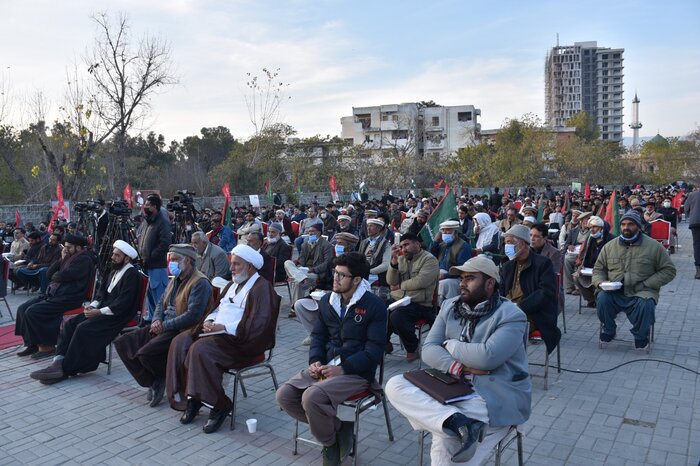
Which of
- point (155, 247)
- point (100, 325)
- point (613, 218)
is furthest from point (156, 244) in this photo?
point (613, 218)

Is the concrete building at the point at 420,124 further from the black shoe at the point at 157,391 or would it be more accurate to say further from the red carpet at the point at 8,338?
the black shoe at the point at 157,391

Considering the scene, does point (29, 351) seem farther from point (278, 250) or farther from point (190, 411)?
point (278, 250)

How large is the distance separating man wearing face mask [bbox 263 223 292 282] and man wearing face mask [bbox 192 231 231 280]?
1253mm

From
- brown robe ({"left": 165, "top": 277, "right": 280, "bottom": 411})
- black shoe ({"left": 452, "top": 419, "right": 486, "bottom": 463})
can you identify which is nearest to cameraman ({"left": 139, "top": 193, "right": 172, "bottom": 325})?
brown robe ({"left": 165, "top": 277, "right": 280, "bottom": 411})

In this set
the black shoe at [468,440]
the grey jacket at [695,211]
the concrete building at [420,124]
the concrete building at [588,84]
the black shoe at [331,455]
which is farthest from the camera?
the concrete building at [588,84]

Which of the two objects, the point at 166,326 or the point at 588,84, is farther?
the point at 588,84

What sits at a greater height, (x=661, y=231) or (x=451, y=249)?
(x=451, y=249)

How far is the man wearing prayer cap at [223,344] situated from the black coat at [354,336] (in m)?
0.73

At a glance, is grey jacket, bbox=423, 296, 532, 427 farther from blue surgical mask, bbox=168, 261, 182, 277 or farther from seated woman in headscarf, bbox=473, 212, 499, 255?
seated woman in headscarf, bbox=473, 212, 499, 255

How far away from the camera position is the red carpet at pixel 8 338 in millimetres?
8281

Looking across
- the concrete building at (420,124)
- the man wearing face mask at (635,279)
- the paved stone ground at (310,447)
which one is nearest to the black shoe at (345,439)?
the paved stone ground at (310,447)

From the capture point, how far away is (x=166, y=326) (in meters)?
5.65

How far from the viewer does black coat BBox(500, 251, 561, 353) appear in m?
5.91

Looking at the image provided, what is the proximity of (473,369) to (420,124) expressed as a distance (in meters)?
71.7
